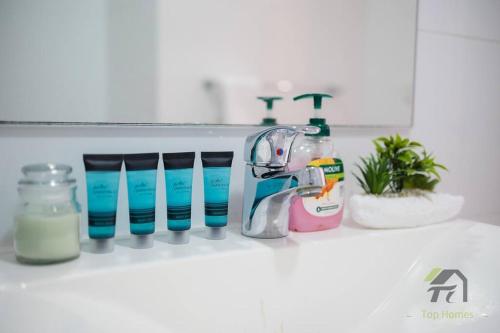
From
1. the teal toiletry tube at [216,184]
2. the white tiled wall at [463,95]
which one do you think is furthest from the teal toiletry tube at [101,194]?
the white tiled wall at [463,95]

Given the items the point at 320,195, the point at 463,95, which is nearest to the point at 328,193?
the point at 320,195

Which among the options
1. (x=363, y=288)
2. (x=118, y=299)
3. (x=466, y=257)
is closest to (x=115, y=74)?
(x=118, y=299)

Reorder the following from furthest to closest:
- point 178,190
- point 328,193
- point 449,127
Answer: point 449,127 < point 328,193 < point 178,190

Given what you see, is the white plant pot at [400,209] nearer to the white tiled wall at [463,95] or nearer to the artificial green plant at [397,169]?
the artificial green plant at [397,169]

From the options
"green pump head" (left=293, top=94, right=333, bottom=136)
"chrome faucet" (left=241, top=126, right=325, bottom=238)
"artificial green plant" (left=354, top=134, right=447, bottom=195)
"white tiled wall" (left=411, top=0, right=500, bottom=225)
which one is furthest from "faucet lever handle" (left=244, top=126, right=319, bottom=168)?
"white tiled wall" (left=411, top=0, right=500, bottom=225)

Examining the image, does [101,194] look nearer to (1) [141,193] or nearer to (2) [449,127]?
(1) [141,193]

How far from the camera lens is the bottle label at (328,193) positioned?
2.30 feet

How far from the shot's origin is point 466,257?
2.44ft

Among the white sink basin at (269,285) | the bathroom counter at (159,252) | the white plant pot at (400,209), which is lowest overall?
the white sink basin at (269,285)

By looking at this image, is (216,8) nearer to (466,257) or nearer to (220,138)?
(220,138)

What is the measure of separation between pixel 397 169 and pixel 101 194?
1.66 feet

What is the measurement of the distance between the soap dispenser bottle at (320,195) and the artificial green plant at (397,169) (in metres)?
0.08

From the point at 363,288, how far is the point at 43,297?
0.44 m

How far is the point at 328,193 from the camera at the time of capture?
27.9 inches
